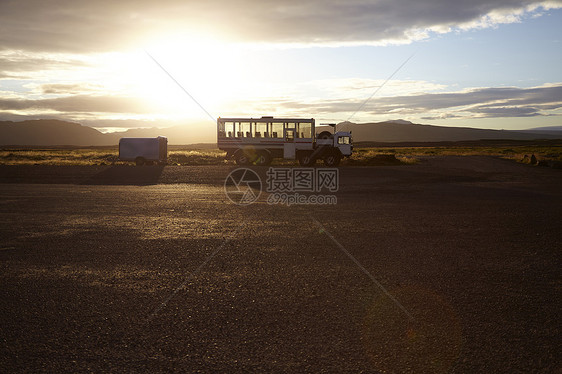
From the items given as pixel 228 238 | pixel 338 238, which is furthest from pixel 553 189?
pixel 228 238

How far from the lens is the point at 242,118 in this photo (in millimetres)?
→ 32375

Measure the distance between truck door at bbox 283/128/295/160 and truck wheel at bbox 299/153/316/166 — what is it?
0.72 m

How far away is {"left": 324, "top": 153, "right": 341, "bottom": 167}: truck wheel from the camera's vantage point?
32000 millimetres

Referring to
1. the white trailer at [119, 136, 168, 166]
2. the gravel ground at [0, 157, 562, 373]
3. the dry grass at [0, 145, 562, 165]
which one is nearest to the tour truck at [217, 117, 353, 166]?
the dry grass at [0, 145, 562, 165]

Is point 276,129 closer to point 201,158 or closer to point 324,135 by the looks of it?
point 324,135

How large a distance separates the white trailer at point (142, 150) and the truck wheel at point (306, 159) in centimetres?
1204

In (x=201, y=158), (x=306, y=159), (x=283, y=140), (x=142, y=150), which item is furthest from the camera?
(x=201, y=158)

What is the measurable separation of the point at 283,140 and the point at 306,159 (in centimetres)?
223

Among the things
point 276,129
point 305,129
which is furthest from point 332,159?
point 276,129

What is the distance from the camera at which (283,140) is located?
105 ft

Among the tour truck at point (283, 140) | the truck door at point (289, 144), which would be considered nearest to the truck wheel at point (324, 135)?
the tour truck at point (283, 140)

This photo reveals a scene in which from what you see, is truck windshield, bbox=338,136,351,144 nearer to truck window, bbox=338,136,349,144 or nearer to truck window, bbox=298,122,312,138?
truck window, bbox=338,136,349,144

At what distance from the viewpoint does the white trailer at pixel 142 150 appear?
35469 mm

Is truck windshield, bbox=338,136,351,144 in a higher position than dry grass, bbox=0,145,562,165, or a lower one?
higher
